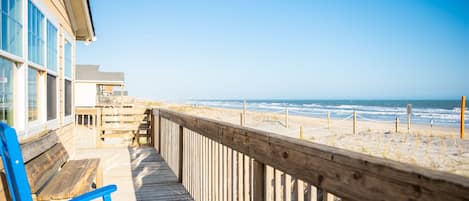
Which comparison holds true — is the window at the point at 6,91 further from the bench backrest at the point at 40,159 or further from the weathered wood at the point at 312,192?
the weathered wood at the point at 312,192

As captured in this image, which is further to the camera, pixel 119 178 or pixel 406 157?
pixel 406 157

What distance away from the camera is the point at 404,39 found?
58531mm

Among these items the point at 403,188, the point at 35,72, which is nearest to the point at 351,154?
the point at 403,188

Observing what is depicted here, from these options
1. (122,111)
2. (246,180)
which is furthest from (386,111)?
(246,180)

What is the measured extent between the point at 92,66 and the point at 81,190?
24363 mm

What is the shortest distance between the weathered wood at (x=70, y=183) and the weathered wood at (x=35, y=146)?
0.85 feet

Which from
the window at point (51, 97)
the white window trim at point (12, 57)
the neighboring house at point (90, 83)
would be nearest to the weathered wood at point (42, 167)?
the white window trim at point (12, 57)

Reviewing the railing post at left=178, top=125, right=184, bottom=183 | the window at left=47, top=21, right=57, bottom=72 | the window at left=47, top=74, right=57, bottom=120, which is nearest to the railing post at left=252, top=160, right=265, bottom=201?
the railing post at left=178, top=125, right=184, bottom=183

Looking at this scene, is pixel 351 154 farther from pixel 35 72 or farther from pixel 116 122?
pixel 116 122

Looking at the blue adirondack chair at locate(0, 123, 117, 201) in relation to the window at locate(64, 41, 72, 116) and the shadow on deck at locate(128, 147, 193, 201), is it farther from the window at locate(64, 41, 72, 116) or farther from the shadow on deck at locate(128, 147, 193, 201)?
the window at locate(64, 41, 72, 116)

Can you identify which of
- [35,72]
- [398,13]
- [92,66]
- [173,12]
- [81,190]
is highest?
[398,13]

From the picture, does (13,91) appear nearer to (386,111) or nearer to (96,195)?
(96,195)

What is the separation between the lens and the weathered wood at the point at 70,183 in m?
2.21

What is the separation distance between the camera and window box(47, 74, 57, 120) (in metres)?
4.30
